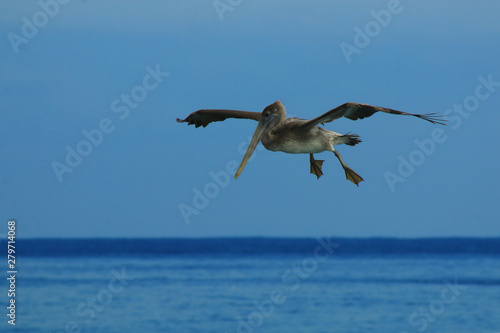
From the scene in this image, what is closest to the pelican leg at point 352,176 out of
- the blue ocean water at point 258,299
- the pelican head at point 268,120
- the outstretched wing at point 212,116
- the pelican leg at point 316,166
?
the pelican leg at point 316,166

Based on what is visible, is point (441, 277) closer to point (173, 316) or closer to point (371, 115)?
point (173, 316)

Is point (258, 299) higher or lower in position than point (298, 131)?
lower

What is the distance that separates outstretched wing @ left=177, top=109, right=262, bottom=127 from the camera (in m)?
9.87

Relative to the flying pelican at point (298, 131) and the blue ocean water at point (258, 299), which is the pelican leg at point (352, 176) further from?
the blue ocean water at point (258, 299)

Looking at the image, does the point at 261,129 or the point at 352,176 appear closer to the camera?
the point at 261,129

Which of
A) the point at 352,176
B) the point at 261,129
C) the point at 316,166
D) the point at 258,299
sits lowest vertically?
the point at 258,299

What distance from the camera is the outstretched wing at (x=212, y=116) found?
388 inches

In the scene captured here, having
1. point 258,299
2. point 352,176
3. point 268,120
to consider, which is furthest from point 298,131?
point 258,299

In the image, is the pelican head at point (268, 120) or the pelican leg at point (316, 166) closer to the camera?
the pelican head at point (268, 120)

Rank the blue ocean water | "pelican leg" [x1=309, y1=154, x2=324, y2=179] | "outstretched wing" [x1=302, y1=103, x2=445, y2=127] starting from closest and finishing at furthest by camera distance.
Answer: "outstretched wing" [x1=302, y1=103, x2=445, y2=127]
"pelican leg" [x1=309, y1=154, x2=324, y2=179]
the blue ocean water

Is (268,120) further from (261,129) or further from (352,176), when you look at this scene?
(352,176)

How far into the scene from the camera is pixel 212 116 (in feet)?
33.7

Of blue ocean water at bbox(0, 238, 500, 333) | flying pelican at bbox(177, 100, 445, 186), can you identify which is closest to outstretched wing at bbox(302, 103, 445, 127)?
flying pelican at bbox(177, 100, 445, 186)

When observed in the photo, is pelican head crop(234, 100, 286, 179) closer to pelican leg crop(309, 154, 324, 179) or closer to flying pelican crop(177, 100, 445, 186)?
flying pelican crop(177, 100, 445, 186)
